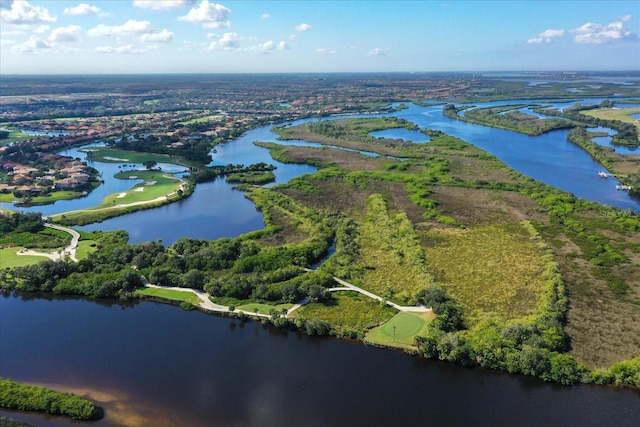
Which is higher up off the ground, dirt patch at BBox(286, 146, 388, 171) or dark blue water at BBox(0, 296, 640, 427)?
dirt patch at BBox(286, 146, 388, 171)

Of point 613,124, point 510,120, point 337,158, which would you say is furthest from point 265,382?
point 613,124

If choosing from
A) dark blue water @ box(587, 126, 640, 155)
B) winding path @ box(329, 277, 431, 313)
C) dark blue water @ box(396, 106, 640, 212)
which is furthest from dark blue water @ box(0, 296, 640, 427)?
dark blue water @ box(587, 126, 640, 155)

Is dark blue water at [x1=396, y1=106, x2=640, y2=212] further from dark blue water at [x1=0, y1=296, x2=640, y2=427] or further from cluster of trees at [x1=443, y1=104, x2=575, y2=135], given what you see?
dark blue water at [x1=0, y1=296, x2=640, y2=427]

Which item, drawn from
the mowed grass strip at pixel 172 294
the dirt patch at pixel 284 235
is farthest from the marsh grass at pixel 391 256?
the mowed grass strip at pixel 172 294

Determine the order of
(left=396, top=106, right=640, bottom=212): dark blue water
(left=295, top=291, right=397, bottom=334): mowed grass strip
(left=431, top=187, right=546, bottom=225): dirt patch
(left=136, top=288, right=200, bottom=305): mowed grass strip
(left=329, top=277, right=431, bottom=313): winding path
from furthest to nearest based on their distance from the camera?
(left=396, top=106, right=640, bottom=212): dark blue water < (left=431, top=187, right=546, bottom=225): dirt patch < (left=136, top=288, right=200, bottom=305): mowed grass strip < (left=329, top=277, right=431, bottom=313): winding path < (left=295, top=291, right=397, bottom=334): mowed grass strip

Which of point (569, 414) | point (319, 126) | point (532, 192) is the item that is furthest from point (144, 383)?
point (319, 126)

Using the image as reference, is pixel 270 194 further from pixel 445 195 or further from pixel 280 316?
pixel 280 316

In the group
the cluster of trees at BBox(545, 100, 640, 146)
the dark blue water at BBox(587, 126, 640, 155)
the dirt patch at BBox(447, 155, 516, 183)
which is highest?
the cluster of trees at BBox(545, 100, 640, 146)
